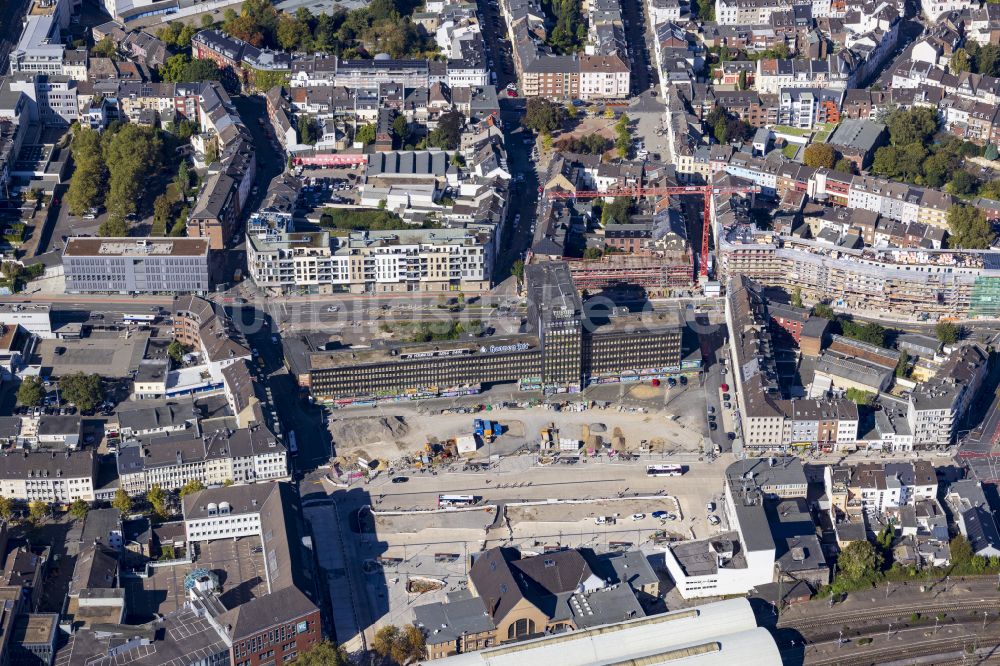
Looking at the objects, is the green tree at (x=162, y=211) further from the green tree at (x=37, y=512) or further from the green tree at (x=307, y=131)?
the green tree at (x=37, y=512)

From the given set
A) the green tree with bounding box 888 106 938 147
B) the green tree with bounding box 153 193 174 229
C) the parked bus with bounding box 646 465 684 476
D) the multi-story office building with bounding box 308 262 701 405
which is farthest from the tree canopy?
the parked bus with bounding box 646 465 684 476

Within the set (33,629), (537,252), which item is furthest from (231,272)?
(33,629)

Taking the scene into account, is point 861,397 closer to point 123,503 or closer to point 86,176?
point 123,503

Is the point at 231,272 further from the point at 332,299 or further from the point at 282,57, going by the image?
the point at 282,57

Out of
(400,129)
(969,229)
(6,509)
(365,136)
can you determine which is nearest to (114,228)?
(365,136)

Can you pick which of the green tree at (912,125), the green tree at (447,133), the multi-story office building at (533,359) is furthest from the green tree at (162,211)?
the green tree at (912,125)

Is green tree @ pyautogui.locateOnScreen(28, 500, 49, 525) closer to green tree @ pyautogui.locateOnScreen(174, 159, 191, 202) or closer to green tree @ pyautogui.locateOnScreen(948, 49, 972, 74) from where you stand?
green tree @ pyautogui.locateOnScreen(174, 159, 191, 202)
